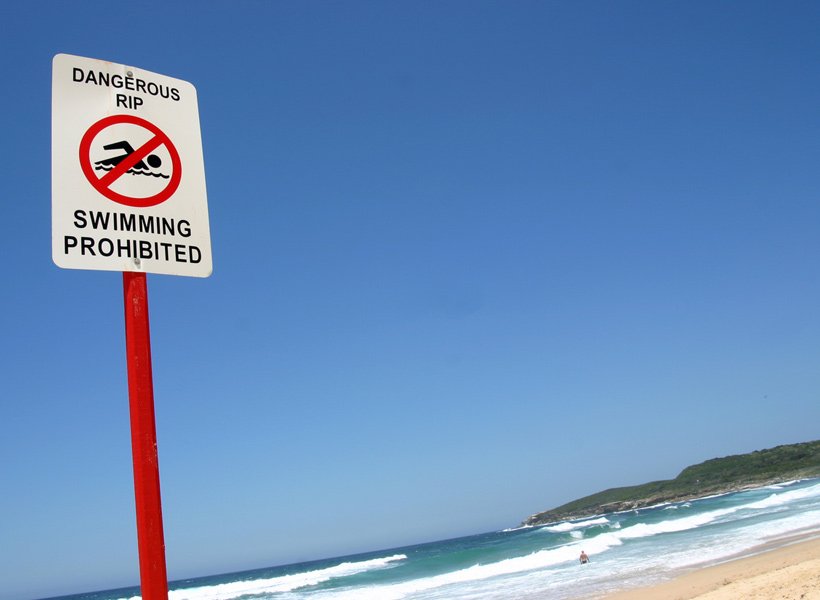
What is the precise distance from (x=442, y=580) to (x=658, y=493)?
8600 centimetres

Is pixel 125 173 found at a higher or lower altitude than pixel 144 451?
higher

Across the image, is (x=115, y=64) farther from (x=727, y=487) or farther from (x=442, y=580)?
(x=727, y=487)

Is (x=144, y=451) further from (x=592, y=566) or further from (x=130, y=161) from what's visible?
(x=592, y=566)

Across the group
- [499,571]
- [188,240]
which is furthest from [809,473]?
[188,240]

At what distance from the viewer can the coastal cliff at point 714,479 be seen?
275ft

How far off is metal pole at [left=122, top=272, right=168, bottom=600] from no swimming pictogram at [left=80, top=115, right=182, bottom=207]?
0.32m

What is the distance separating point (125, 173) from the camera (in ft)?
6.59

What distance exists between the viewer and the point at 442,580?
104 ft

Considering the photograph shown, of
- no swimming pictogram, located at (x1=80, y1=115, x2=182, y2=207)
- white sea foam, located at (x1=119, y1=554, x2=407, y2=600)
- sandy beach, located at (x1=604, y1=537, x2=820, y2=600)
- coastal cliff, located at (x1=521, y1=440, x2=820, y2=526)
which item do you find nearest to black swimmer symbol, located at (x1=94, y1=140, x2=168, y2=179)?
no swimming pictogram, located at (x1=80, y1=115, x2=182, y2=207)

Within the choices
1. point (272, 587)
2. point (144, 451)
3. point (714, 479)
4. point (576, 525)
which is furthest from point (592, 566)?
point (714, 479)

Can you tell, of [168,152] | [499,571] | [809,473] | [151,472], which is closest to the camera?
[151,472]

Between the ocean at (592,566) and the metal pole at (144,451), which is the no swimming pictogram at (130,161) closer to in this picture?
the metal pole at (144,451)

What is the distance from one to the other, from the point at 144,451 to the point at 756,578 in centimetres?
1519

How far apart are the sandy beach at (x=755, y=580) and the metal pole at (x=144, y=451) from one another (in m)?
11.1
